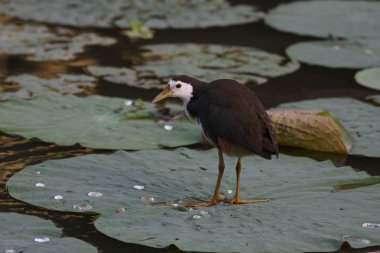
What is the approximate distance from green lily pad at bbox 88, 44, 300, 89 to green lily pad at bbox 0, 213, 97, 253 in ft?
9.65

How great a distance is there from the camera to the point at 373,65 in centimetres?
812

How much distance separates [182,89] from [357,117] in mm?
Result: 1813

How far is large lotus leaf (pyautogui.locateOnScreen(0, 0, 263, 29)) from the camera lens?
9.43 m

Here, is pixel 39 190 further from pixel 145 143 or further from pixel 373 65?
pixel 373 65

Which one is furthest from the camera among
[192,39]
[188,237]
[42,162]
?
[192,39]

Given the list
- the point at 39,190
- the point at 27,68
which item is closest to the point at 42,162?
the point at 39,190

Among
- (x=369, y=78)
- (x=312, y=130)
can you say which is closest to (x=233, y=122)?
(x=312, y=130)

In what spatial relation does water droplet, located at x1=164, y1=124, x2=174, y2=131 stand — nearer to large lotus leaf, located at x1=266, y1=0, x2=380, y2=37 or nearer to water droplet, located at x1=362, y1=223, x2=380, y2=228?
water droplet, located at x1=362, y1=223, x2=380, y2=228

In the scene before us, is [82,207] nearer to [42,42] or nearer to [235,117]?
[235,117]

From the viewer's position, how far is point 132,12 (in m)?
9.83

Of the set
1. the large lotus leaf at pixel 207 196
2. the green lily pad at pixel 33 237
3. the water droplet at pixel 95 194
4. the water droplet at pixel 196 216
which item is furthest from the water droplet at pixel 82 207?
the water droplet at pixel 196 216

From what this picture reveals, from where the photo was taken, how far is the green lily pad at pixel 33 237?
13.8 feet

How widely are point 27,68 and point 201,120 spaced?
3.46 metres

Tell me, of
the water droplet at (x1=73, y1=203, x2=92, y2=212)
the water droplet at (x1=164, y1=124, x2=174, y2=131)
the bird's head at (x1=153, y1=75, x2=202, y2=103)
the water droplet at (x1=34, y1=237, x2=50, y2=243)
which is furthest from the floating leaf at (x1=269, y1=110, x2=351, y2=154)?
the water droplet at (x1=34, y1=237, x2=50, y2=243)
